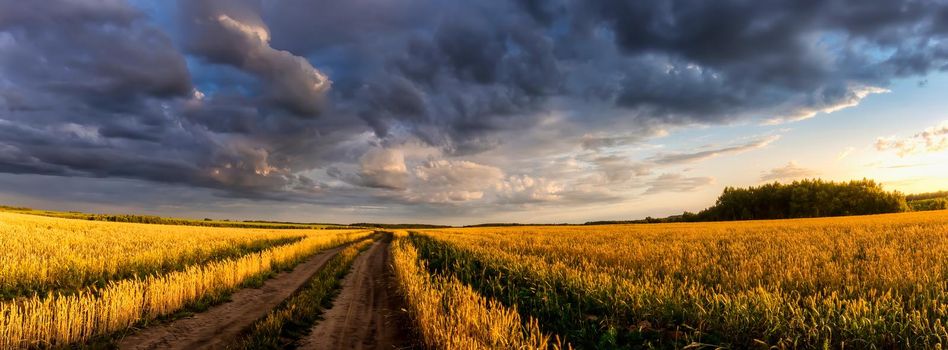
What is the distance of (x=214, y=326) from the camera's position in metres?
10.5

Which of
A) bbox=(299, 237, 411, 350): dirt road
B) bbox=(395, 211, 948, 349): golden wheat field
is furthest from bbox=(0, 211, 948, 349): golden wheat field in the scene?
bbox=(299, 237, 411, 350): dirt road

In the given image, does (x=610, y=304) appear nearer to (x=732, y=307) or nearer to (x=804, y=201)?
(x=732, y=307)

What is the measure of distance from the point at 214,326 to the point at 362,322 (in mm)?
3633

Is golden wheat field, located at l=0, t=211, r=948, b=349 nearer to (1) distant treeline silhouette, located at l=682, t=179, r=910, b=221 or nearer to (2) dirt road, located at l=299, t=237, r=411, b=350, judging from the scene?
(2) dirt road, located at l=299, t=237, r=411, b=350

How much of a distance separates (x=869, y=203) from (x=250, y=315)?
128 m

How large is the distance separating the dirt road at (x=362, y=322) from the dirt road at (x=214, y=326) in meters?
1.93

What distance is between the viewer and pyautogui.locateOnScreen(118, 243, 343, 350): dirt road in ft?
29.7

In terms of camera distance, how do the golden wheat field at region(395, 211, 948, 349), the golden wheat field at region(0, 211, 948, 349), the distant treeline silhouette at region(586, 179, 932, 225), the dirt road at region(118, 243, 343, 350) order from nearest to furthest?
Result: the golden wheat field at region(395, 211, 948, 349)
the golden wheat field at region(0, 211, 948, 349)
the dirt road at region(118, 243, 343, 350)
the distant treeline silhouette at region(586, 179, 932, 225)

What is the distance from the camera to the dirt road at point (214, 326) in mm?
9047

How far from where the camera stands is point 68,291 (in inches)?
541

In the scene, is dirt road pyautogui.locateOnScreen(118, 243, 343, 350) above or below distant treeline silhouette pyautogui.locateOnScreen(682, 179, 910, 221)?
below

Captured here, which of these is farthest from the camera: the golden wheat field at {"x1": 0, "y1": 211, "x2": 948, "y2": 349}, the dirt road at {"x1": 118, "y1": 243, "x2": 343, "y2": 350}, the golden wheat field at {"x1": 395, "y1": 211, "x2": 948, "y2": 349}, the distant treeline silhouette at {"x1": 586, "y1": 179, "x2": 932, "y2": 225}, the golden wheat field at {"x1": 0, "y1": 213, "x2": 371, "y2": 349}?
the distant treeline silhouette at {"x1": 586, "y1": 179, "x2": 932, "y2": 225}

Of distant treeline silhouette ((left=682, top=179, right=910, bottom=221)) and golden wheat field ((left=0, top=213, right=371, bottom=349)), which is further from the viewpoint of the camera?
distant treeline silhouette ((left=682, top=179, right=910, bottom=221))

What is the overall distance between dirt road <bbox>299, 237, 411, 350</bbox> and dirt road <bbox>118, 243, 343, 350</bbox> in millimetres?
1931
